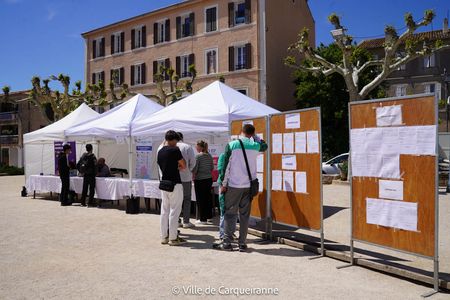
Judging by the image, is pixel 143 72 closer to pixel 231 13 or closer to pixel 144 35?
pixel 144 35

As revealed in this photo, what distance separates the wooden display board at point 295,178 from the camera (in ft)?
19.9

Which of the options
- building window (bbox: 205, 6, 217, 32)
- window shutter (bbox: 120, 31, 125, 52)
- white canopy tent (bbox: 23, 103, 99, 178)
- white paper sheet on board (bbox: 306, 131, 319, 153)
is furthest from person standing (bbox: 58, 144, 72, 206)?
window shutter (bbox: 120, 31, 125, 52)

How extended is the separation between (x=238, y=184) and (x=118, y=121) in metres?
6.02

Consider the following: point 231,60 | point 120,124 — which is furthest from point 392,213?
point 231,60

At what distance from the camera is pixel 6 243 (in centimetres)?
696

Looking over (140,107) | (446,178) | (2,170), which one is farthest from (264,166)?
(2,170)

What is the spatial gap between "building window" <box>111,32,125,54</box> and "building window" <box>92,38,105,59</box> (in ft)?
4.81

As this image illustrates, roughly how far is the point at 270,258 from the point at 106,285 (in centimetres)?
230

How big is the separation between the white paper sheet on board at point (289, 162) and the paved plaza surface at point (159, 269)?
1267mm

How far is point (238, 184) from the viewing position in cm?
626

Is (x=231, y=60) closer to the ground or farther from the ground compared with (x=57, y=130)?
farther from the ground

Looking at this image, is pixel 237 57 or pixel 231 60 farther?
pixel 237 57

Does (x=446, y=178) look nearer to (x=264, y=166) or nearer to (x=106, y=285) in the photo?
(x=264, y=166)

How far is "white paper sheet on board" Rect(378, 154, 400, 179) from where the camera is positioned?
15.8 feet
